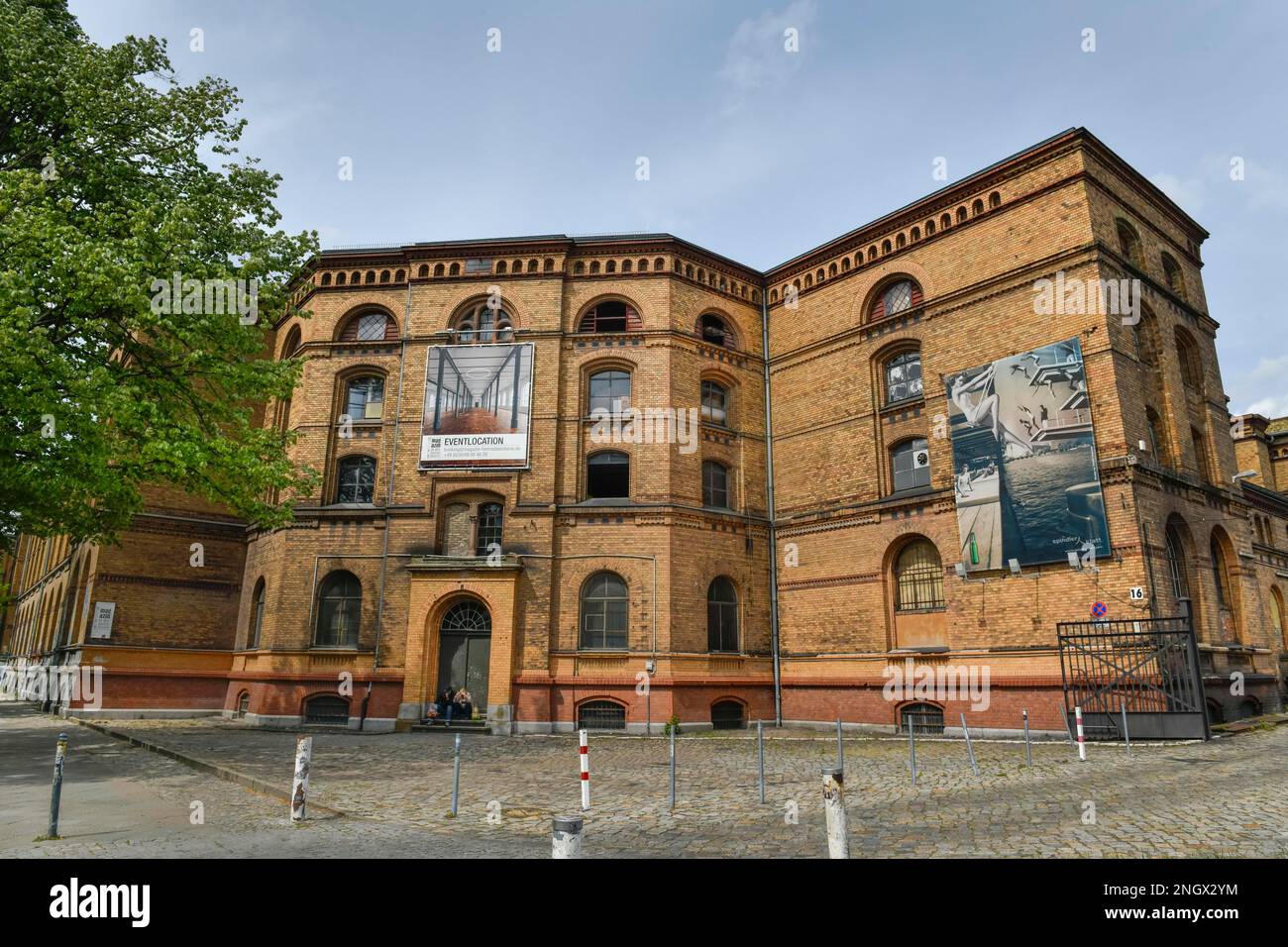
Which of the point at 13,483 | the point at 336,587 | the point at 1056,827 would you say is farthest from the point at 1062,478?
the point at 13,483

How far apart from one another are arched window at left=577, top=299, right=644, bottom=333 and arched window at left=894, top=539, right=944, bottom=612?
10310mm

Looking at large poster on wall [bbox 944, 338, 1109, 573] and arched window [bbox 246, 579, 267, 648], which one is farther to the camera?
arched window [bbox 246, 579, 267, 648]

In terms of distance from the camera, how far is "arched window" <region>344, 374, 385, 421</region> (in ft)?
78.5

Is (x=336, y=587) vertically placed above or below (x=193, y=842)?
above

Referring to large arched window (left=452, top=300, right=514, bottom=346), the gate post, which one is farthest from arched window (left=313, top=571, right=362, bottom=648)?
the gate post

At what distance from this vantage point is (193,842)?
7812 mm

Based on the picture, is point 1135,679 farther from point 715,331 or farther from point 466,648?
point 466,648

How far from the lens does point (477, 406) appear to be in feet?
74.2

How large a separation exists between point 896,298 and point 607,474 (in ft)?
32.8

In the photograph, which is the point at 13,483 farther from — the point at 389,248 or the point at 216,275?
the point at 389,248

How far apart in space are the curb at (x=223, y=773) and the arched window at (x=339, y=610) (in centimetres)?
518

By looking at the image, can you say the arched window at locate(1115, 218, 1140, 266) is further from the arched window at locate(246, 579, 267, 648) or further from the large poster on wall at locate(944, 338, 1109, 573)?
the arched window at locate(246, 579, 267, 648)

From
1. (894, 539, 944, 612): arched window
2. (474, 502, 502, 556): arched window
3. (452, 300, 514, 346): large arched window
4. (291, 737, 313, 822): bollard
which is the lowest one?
(291, 737, 313, 822): bollard
